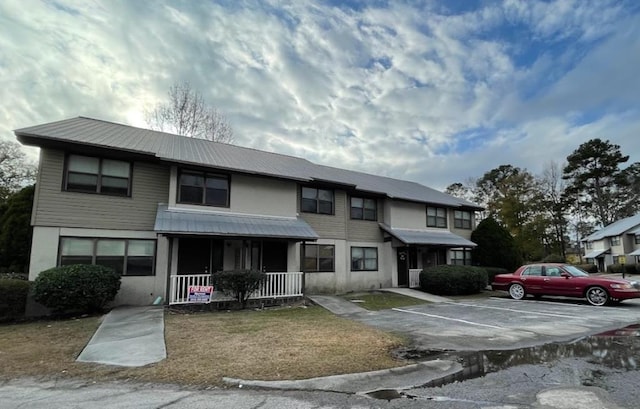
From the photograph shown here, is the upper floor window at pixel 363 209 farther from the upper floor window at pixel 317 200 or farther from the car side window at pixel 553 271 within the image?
the car side window at pixel 553 271

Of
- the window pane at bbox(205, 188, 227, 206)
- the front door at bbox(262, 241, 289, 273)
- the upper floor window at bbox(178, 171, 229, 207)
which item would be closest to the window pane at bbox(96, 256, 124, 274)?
the upper floor window at bbox(178, 171, 229, 207)

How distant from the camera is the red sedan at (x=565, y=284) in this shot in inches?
570

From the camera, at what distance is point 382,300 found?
16562 millimetres

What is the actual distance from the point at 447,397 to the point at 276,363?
2858 millimetres

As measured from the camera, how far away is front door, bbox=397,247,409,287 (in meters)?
21.8

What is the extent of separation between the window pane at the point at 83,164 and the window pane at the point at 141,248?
2.93 metres

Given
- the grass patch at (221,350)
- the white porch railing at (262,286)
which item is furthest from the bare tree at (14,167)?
the grass patch at (221,350)

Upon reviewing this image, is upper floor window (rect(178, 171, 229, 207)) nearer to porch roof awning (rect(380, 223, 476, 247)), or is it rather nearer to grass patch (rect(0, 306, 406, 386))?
grass patch (rect(0, 306, 406, 386))

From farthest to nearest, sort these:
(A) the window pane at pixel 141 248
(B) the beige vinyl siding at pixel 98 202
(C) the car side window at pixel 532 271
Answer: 1. (C) the car side window at pixel 532 271
2. (A) the window pane at pixel 141 248
3. (B) the beige vinyl siding at pixel 98 202

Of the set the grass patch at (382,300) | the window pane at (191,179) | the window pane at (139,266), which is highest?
the window pane at (191,179)

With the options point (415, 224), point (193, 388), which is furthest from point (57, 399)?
point (415, 224)

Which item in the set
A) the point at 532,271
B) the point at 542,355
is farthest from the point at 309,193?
the point at 542,355

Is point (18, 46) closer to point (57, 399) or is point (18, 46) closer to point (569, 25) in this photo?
point (57, 399)

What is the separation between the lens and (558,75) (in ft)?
55.7
